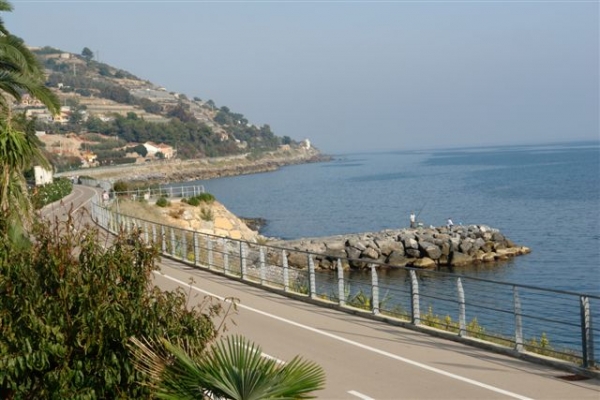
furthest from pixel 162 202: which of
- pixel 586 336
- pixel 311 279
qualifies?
pixel 586 336

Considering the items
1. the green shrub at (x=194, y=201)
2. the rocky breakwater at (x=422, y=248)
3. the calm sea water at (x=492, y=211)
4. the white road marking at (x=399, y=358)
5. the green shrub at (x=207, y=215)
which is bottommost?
the calm sea water at (x=492, y=211)

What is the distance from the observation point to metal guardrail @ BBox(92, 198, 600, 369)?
39.3 ft

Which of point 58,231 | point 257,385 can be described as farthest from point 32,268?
point 257,385

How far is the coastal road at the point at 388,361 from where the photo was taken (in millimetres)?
10164

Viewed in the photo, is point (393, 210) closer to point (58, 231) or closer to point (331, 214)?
point (331, 214)

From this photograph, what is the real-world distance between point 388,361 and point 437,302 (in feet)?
51.9

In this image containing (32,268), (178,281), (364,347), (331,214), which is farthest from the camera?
(331,214)

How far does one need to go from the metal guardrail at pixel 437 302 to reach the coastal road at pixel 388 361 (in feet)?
1.31

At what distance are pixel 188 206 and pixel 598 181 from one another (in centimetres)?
7896

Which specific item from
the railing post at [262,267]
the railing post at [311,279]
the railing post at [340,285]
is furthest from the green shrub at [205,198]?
the railing post at [340,285]

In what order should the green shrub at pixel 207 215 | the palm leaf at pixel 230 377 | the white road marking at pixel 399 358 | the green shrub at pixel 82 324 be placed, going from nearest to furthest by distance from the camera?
the palm leaf at pixel 230 377, the green shrub at pixel 82 324, the white road marking at pixel 399 358, the green shrub at pixel 207 215

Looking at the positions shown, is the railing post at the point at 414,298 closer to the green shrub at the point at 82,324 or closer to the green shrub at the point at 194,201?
the green shrub at the point at 82,324

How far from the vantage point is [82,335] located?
6469mm

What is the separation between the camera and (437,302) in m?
27.5
